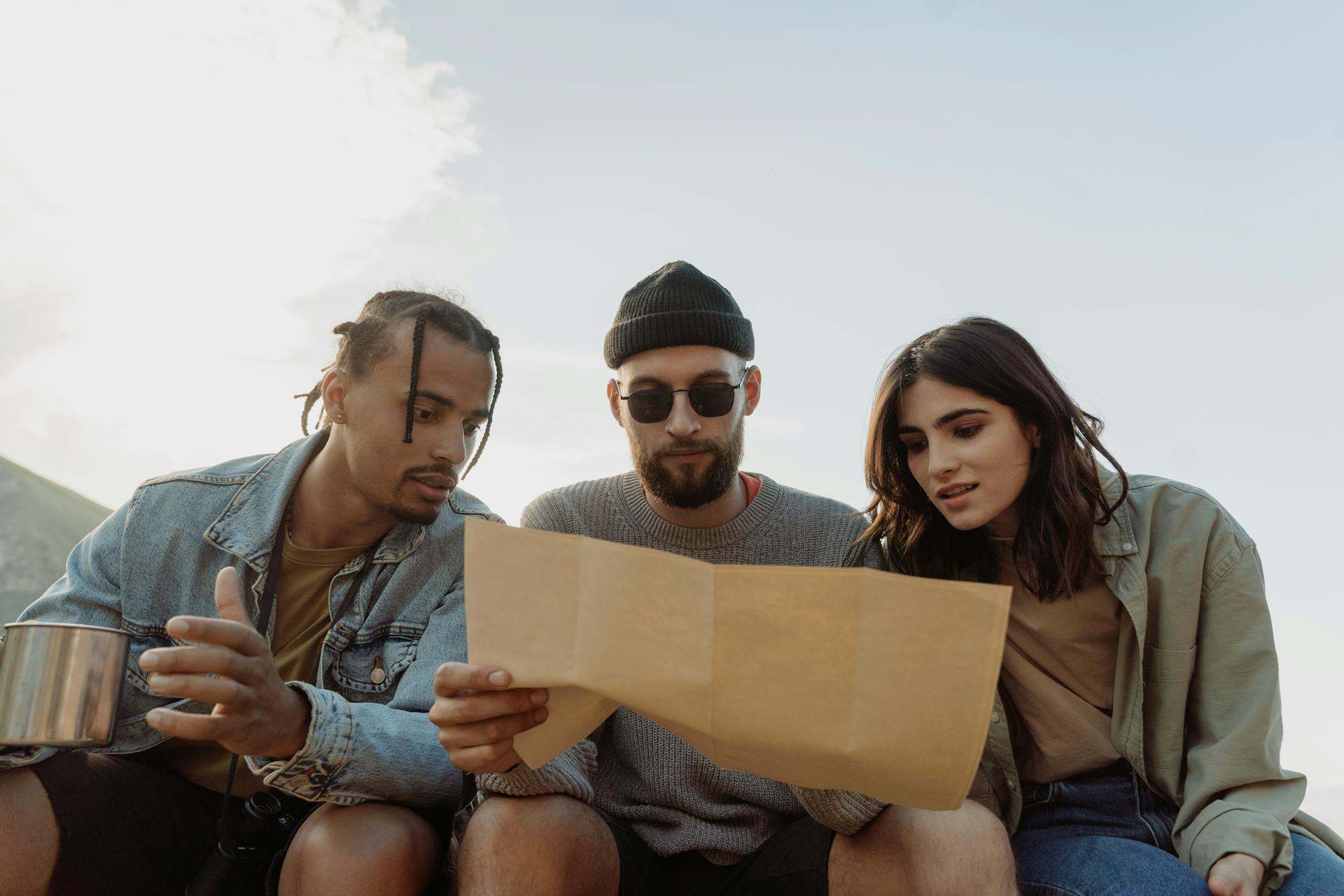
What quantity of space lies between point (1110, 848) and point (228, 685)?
6.89ft

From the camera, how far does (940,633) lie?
138cm

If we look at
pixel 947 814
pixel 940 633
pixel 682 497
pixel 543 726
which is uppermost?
pixel 682 497

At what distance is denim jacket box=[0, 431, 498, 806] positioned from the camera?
264 cm

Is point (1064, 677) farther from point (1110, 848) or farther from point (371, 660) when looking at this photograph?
point (371, 660)

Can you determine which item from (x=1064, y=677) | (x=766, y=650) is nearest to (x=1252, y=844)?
(x=1064, y=677)

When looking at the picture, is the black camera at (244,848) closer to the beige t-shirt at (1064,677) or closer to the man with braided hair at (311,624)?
the man with braided hair at (311,624)

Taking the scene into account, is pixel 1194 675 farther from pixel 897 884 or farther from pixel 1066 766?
pixel 897 884

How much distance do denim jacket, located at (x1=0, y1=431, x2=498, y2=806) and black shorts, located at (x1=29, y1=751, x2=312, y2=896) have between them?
0.37 feet

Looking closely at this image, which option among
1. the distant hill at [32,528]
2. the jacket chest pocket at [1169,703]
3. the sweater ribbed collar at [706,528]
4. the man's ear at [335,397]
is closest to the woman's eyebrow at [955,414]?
the sweater ribbed collar at [706,528]

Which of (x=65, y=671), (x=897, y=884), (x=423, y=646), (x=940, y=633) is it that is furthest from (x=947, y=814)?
(x=65, y=671)

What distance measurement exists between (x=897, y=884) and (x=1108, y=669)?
98cm

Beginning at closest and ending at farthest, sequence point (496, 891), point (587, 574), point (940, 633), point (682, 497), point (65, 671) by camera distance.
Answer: point (940, 633) < point (587, 574) < point (65, 671) < point (496, 891) < point (682, 497)

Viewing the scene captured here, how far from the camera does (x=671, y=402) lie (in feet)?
10.1

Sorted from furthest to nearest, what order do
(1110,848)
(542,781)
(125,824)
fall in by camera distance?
(125,824)
(1110,848)
(542,781)
